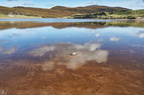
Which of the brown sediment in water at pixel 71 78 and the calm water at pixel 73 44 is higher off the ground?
the calm water at pixel 73 44

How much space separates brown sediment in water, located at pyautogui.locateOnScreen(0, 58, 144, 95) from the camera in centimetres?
682

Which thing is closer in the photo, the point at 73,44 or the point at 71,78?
the point at 71,78

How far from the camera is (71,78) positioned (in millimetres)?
8094

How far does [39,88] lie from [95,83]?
3207 mm

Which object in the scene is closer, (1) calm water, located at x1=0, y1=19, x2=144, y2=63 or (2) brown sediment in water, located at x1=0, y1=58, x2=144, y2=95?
(2) brown sediment in water, located at x1=0, y1=58, x2=144, y2=95

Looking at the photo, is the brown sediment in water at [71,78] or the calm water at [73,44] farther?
the calm water at [73,44]

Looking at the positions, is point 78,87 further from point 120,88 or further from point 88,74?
point 120,88

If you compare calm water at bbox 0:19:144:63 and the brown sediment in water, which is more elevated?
calm water at bbox 0:19:144:63

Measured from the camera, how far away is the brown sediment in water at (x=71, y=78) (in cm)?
682

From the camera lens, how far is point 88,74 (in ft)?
28.1

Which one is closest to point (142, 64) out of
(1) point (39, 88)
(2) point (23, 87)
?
(1) point (39, 88)

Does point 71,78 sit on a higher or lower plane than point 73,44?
lower

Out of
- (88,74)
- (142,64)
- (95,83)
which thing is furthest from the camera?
(142,64)

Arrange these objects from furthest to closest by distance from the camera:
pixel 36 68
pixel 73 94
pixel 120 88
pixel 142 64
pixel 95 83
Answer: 1. pixel 142 64
2. pixel 36 68
3. pixel 95 83
4. pixel 120 88
5. pixel 73 94
